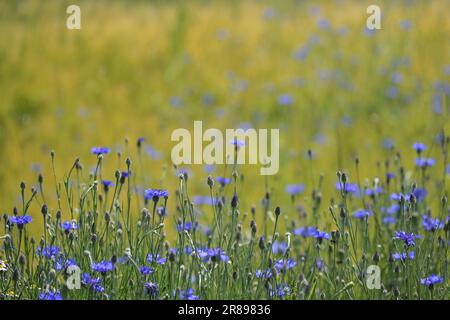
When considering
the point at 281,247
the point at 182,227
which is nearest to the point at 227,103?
the point at 281,247

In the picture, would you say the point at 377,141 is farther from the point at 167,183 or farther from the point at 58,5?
the point at 58,5

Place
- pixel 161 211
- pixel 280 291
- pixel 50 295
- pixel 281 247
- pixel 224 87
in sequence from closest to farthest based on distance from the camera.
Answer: pixel 50 295
pixel 280 291
pixel 161 211
pixel 281 247
pixel 224 87

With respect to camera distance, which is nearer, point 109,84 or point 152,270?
point 152,270

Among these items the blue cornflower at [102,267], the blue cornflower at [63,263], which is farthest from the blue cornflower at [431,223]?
the blue cornflower at [63,263]

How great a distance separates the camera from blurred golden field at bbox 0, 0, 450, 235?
5012mm

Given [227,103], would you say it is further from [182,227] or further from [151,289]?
[151,289]

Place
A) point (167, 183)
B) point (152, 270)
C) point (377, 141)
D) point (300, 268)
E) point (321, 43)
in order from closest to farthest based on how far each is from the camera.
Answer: point (152, 270) → point (300, 268) → point (167, 183) → point (377, 141) → point (321, 43)

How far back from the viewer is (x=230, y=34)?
6.94 m

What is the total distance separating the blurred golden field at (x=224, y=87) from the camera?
197 inches

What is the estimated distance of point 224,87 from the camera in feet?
19.9

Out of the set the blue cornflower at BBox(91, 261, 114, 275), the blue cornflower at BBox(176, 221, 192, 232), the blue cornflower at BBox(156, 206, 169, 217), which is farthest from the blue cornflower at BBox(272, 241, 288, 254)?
the blue cornflower at BBox(91, 261, 114, 275)
